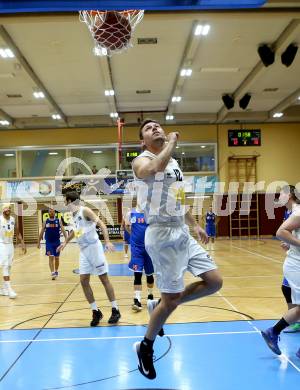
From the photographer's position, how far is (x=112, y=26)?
163 inches

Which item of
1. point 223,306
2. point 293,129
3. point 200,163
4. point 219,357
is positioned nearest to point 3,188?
point 200,163

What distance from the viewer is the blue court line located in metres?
4.07

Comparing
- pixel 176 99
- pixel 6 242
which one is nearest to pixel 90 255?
pixel 6 242

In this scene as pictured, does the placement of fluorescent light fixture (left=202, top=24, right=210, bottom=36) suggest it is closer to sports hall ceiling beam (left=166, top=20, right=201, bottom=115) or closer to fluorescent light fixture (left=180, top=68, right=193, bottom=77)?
sports hall ceiling beam (left=166, top=20, right=201, bottom=115)

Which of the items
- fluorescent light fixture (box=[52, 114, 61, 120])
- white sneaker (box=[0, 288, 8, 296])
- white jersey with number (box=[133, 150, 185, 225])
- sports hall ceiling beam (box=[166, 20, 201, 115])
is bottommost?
white sneaker (box=[0, 288, 8, 296])

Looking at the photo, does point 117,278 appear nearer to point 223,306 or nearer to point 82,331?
point 223,306

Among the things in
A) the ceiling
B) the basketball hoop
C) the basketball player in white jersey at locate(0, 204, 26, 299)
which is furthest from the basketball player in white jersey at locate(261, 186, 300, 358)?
the ceiling

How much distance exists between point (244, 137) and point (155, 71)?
956 cm

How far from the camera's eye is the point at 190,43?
531 inches

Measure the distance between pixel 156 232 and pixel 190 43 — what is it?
1119 centimetres

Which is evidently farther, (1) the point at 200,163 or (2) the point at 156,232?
(1) the point at 200,163

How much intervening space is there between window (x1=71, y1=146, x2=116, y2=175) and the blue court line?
19.0 m

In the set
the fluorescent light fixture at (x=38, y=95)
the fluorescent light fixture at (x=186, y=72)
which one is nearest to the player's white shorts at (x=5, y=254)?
the fluorescent light fixture at (x=186, y=72)

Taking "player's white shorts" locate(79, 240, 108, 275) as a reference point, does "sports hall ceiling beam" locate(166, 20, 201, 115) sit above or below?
above
